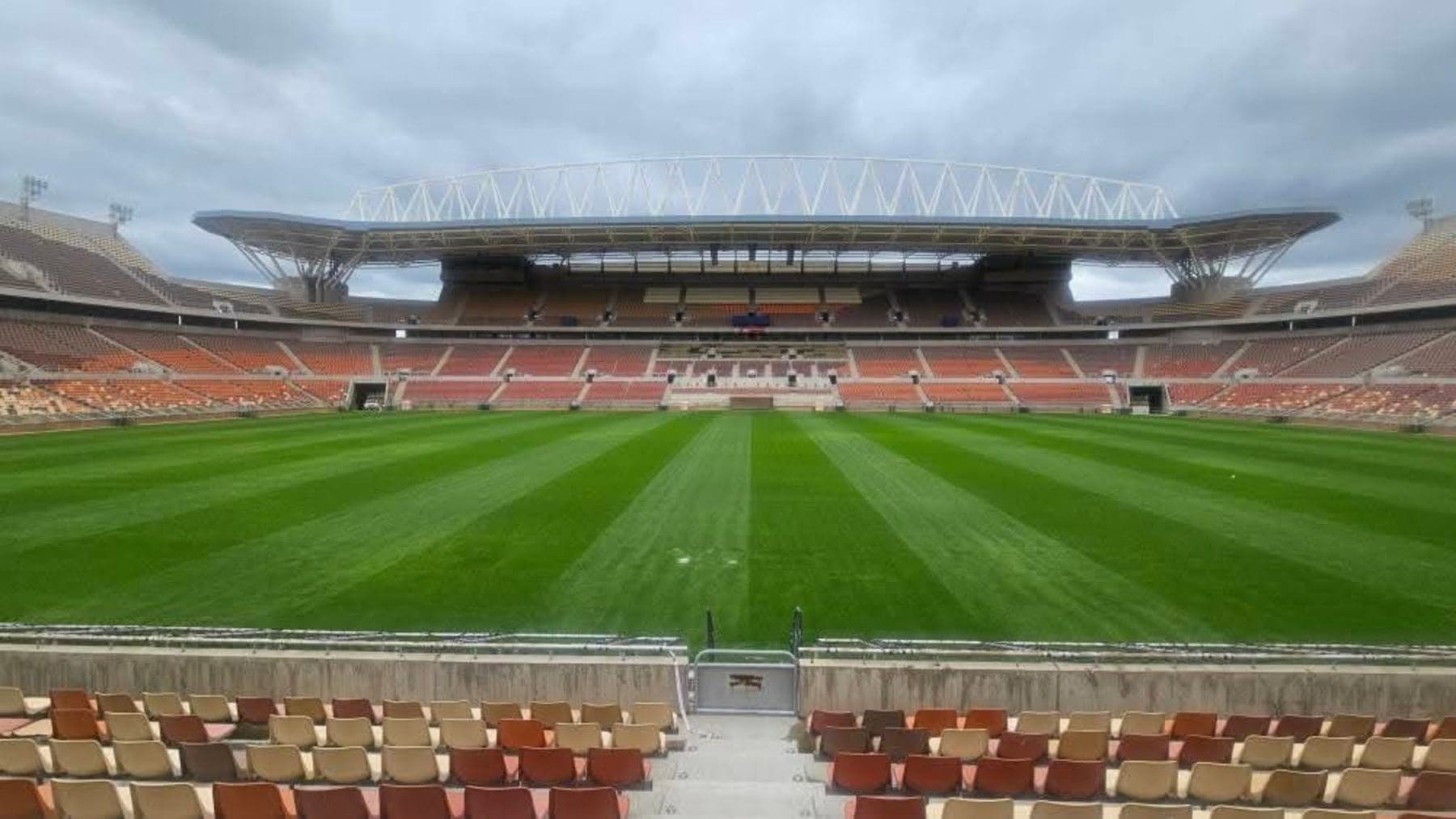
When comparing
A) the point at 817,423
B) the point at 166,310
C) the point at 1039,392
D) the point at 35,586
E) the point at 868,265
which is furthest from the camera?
the point at 868,265

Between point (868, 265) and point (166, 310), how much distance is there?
57968mm

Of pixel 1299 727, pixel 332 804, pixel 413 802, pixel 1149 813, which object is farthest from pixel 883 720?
pixel 332 804

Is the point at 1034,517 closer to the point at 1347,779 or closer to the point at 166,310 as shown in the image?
the point at 1347,779

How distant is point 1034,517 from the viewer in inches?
627

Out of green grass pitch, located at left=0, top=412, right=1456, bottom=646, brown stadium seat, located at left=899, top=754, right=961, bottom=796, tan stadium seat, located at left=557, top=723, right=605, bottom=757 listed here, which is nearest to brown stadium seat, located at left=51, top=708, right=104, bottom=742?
green grass pitch, located at left=0, top=412, right=1456, bottom=646

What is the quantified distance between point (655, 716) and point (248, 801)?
125 inches

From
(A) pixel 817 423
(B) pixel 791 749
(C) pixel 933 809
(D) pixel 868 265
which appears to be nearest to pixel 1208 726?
(C) pixel 933 809

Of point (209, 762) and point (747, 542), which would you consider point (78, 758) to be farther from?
point (747, 542)

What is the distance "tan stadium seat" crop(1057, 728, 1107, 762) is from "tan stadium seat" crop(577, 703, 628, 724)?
147 inches

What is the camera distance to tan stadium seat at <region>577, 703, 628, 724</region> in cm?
662

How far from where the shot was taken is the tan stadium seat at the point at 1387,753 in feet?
18.5

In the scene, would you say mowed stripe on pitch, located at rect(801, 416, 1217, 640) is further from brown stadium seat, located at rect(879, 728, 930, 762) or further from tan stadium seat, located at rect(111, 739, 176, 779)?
tan stadium seat, located at rect(111, 739, 176, 779)

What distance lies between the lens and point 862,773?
Result: 559 cm

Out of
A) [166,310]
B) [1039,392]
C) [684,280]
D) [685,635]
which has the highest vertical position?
[684,280]
